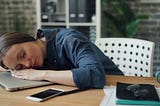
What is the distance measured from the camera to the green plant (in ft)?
10.4

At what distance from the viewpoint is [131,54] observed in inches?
76.5

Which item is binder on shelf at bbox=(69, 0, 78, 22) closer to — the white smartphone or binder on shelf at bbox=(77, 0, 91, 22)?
binder on shelf at bbox=(77, 0, 91, 22)

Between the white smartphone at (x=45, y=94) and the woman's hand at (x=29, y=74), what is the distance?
5.3 inches

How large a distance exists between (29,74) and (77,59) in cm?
25

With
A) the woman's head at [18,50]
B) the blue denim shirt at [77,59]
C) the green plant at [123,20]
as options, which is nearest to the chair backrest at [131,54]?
the blue denim shirt at [77,59]

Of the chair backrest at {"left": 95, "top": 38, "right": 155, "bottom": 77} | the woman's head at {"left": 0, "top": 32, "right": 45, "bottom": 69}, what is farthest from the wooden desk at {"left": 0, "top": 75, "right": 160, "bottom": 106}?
the chair backrest at {"left": 95, "top": 38, "right": 155, "bottom": 77}

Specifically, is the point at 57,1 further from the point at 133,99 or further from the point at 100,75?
the point at 133,99

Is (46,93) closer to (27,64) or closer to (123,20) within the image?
(27,64)

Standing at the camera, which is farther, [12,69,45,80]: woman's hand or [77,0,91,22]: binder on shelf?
[77,0,91,22]: binder on shelf

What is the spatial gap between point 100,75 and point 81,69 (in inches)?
3.6

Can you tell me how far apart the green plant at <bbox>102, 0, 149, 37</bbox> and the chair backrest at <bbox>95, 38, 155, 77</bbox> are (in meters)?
1.21

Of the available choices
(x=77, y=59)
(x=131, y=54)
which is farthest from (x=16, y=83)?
(x=131, y=54)

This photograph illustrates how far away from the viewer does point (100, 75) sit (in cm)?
128

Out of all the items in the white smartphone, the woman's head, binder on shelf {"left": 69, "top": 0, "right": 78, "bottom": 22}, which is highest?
binder on shelf {"left": 69, "top": 0, "right": 78, "bottom": 22}
